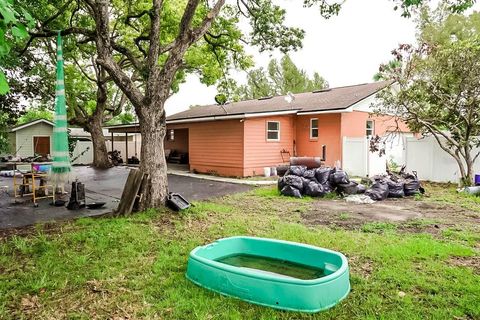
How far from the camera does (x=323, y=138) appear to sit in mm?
14891

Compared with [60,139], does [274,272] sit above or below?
below

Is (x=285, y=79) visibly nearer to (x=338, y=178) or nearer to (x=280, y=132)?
(x=280, y=132)

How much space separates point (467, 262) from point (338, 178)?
16.6 feet

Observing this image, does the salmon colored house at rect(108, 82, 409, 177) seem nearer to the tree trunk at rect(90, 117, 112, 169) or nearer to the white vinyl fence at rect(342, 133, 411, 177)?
the white vinyl fence at rect(342, 133, 411, 177)

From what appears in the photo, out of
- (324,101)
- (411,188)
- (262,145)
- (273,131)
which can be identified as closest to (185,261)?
(411,188)

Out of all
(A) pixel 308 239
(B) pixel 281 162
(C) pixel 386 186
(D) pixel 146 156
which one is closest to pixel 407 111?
(C) pixel 386 186

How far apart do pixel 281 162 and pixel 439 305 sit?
40.2 feet

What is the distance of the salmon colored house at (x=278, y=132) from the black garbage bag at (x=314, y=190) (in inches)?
191

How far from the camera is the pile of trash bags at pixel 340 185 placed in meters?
8.83

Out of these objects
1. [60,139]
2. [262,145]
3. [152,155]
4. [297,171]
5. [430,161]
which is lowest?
[297,171]

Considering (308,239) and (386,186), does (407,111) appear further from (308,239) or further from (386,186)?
(308,239)

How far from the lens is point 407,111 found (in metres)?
11.0

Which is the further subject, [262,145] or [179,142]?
[179,142]

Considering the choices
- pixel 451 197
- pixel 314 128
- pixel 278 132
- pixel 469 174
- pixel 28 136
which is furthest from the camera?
pixel 28 136
